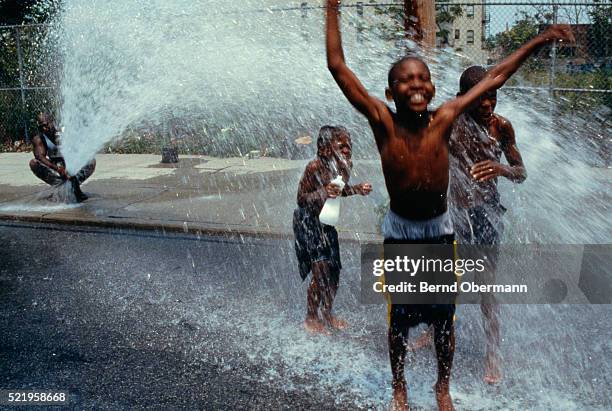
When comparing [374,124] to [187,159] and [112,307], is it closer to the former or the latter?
[112,307]

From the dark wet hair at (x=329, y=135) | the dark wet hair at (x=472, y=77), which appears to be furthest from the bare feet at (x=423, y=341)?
the dark wet hair at (x=472, y=77)

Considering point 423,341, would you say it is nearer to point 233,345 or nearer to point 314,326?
point 314,326

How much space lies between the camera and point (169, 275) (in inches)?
208

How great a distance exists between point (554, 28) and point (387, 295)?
1.49 metres

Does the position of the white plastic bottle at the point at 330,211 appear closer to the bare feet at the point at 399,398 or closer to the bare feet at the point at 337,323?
the bare feet at the point at 337,323

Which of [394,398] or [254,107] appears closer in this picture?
[394,398]

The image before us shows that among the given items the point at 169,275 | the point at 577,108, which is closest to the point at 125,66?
the point at 169,275

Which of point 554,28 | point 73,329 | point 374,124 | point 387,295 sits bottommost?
point 73,329

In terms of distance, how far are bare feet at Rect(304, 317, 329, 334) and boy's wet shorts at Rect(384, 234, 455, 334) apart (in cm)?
120

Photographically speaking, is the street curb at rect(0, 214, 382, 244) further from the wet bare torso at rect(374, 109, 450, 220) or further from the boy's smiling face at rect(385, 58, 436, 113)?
the boy's smiling face at rect(385, 58, 436, 113)

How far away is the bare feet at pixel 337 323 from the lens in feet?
13.3

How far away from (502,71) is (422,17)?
10.1 feet

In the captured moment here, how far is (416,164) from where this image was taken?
2.70m

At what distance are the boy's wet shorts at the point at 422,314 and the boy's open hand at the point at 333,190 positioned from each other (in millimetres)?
906
